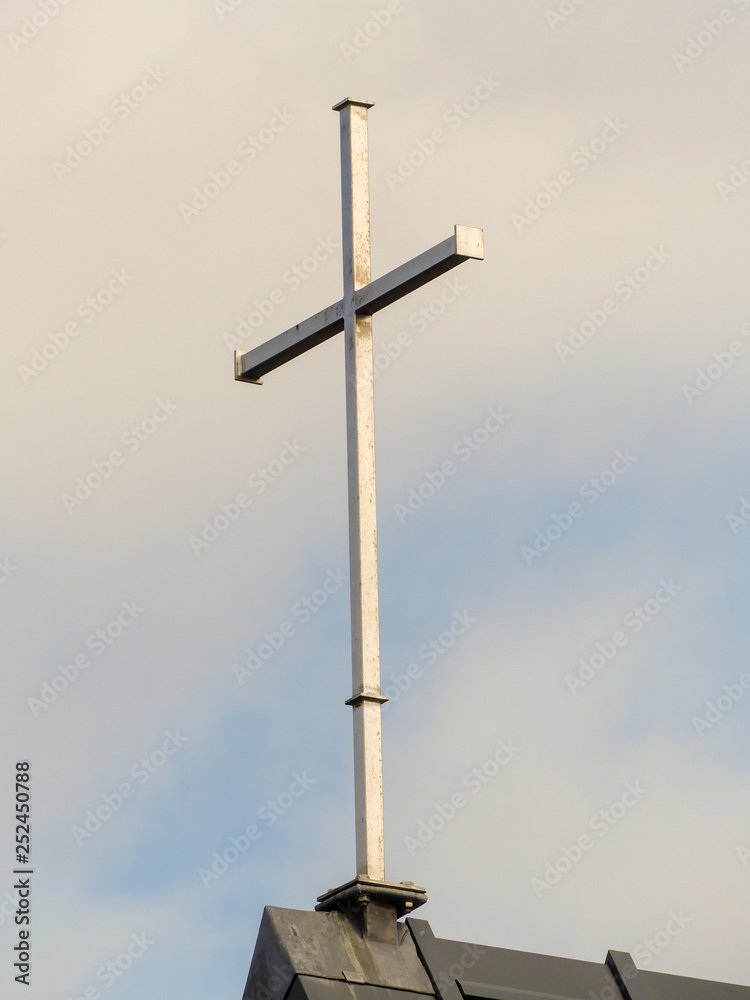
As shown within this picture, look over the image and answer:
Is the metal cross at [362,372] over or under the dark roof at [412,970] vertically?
over

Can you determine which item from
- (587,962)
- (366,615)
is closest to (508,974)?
(587,962)

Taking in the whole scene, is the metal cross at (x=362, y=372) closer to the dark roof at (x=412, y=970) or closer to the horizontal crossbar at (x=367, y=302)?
the horizontal crossbar at (x=367, y=302)

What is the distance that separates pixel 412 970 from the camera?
1045 cm

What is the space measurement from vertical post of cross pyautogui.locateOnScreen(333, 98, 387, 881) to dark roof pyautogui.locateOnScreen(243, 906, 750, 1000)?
1.34ft

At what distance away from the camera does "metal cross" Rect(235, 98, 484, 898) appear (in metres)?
11.0

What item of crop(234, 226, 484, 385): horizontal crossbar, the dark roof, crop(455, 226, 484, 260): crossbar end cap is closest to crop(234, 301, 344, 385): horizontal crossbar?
crop(234, 226, 484, 385): horizontal crossbar

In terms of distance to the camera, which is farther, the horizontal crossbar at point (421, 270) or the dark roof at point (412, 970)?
the horizontal crossbar at point (421, 270)

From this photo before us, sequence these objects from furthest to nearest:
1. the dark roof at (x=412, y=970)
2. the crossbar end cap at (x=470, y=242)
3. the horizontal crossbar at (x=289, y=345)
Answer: the horizontal crossbar at (x=289, y=345) → the crossbar end cap at (x=470, y=242) → the dark roof at (x=412, y=970)

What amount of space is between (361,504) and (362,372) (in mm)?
838

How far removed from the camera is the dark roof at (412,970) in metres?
10.1

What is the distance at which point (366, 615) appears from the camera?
11461 mm

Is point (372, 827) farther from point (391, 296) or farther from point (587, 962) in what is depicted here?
point (391, 296)

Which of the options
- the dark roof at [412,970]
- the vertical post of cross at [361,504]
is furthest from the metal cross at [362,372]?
the dark roof at [412,970]

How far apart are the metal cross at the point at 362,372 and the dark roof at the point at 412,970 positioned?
0.36 meters
